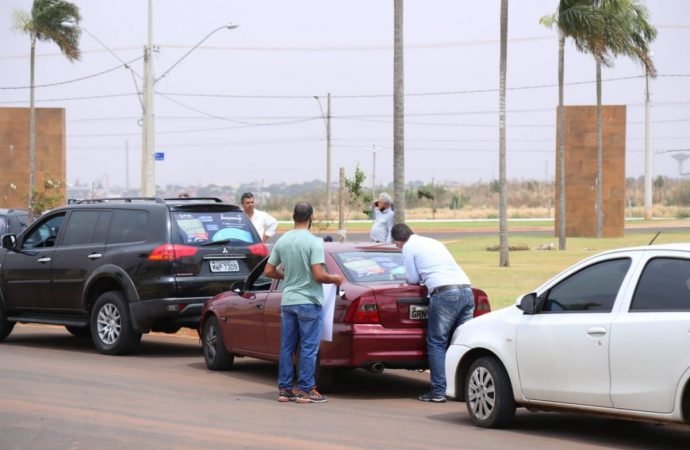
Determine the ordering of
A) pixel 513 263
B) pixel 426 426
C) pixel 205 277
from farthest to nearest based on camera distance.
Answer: pixel 513 263 < pixel 205 277 < pixel 426 426

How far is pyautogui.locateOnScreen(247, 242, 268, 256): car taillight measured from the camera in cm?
1595

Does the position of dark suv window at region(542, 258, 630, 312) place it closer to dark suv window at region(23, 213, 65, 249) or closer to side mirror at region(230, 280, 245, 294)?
side mirror at region(230, 280, 245, 294)

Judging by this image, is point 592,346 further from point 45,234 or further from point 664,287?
point 45,234

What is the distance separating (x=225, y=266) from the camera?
15711mm

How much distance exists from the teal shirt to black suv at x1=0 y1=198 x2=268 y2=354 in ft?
12.1

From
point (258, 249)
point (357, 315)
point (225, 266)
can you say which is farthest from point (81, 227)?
point (357, 315)

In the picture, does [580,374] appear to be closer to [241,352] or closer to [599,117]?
[241,352]

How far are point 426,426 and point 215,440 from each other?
1883 mm

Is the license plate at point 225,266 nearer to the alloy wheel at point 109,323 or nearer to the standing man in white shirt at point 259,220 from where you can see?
the alloy wheel at point 109,323

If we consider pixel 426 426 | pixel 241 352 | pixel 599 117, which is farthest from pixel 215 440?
pixel 599 117

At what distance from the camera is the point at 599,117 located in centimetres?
5331

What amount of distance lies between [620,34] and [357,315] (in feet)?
92.1

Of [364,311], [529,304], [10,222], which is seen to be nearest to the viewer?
[529,304]

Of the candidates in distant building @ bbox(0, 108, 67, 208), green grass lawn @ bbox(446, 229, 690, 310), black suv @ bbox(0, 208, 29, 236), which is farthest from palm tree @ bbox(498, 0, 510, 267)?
distant building @ bbox(0, 108, 67, 208)
